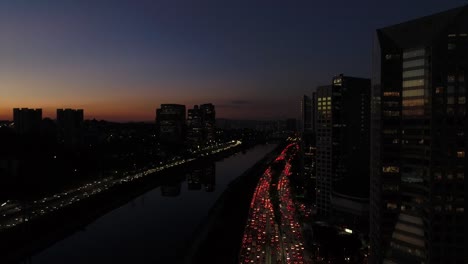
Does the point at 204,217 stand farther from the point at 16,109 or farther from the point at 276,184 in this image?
the point at 16,109

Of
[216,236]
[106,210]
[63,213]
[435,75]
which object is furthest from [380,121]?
[106,210]

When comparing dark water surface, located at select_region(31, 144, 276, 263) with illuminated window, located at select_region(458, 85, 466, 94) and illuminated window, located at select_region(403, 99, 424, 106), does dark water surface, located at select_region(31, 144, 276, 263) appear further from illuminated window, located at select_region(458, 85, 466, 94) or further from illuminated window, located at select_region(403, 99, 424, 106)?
illuminated window, located at select_region(458, 85, 466, 94)

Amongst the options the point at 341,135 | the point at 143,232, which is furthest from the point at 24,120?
the point at 341,135

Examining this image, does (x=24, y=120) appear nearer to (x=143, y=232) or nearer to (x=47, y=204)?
(x=47, y=204)

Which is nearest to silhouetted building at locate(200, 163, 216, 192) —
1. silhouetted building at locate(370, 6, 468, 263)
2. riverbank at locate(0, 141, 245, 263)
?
riverbank at locate(0, 141, 245, 263)

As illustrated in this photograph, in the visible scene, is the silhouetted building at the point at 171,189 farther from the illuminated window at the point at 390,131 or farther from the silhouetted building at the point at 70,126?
the silhouetted building at the point at 70,126

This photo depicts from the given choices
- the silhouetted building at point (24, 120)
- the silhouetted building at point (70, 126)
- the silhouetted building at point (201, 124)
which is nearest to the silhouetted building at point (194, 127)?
the silhouetted building at point (201, 124)

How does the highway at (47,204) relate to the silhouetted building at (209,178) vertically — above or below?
above

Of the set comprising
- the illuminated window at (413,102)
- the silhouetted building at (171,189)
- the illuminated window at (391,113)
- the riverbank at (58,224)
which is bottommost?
the silhouetted building at (171,189)
